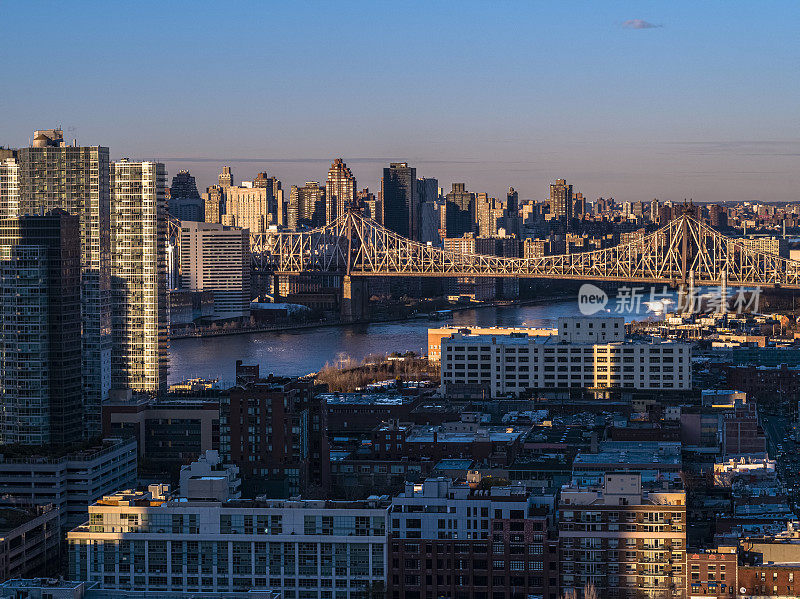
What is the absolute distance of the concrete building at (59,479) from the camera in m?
14.1

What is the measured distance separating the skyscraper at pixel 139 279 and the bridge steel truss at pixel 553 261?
16.1 m

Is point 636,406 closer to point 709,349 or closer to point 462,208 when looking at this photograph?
point 709,349

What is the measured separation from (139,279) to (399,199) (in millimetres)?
38358

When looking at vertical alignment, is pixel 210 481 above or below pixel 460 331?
below

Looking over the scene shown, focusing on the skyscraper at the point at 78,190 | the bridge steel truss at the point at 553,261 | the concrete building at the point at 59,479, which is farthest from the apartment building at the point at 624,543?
the bridge steel truss at the point at 553,261

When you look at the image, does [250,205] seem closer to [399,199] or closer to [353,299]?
[399,199]

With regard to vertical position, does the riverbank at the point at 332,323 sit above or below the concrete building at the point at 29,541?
above

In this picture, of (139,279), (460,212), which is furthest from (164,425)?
(460,212)

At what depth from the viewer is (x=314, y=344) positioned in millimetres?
32969

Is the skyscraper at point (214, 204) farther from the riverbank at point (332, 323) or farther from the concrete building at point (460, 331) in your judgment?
the concrete building at point (460, 331)

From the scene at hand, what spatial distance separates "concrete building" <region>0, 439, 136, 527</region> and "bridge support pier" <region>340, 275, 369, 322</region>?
26.3 metres

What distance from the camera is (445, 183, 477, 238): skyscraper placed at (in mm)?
66562

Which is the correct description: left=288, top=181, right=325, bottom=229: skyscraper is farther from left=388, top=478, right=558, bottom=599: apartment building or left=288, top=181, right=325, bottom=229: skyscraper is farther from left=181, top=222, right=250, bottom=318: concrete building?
left=388, top=478, right=558, bottom=599: apartment building

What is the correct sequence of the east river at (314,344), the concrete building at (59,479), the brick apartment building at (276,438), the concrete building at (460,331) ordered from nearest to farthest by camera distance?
the brick apartment building at (276,438) → the concrete building at (59,479) → the concrete building at (460,331) → the east river at (314,344)
